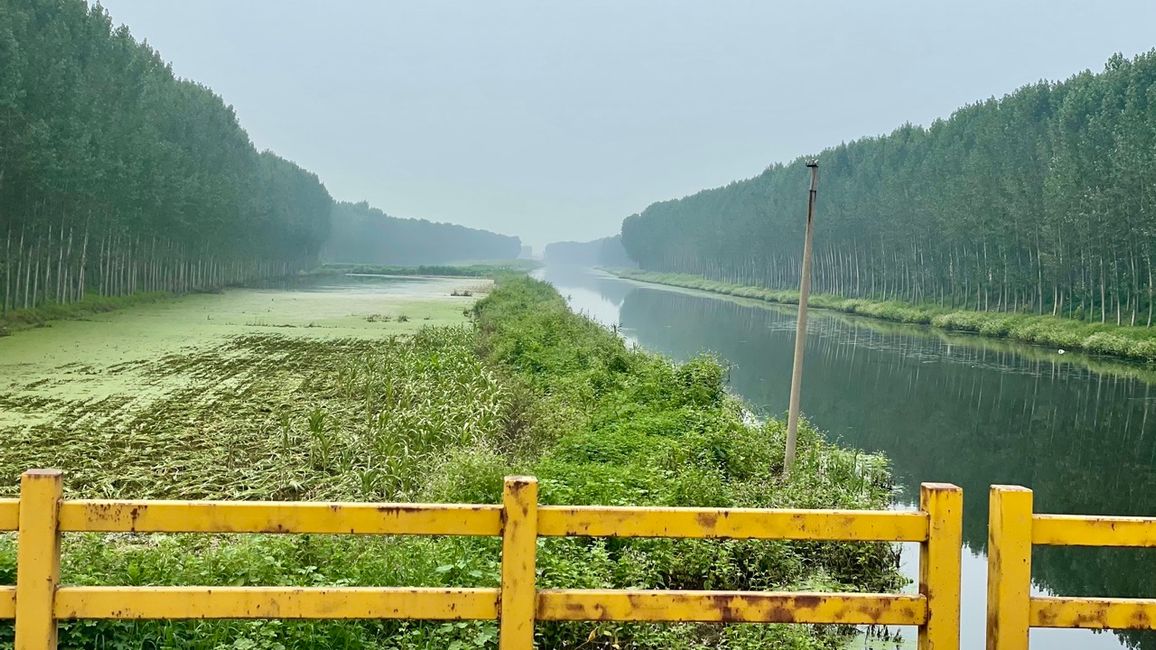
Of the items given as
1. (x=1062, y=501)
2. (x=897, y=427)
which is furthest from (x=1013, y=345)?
(x=1062, y=501)

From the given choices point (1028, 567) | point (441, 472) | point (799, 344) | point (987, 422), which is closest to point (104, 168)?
point (441, 472)

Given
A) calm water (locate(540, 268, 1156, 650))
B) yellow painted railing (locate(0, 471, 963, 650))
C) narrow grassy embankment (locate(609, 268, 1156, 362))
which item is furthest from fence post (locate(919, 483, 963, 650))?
narrow grassy embankment (locate(609, 268, 1156, 362))

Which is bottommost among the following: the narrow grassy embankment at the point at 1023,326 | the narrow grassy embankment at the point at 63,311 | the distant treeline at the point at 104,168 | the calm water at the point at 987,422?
the calm water at the point at 987,422

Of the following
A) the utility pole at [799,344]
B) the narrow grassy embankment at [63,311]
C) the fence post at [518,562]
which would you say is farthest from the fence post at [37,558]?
the narrow grassy embankment at [63,311]

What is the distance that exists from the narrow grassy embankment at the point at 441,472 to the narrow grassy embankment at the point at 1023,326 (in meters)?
21.7

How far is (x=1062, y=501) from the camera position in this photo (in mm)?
12453

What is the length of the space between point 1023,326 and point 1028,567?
39126 mm

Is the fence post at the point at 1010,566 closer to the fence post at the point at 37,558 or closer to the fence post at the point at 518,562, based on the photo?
the fence post at the point at 518,562

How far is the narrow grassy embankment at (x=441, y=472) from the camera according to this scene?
565 cm

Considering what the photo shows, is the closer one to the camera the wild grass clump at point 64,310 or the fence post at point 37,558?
the fence post at point 37,558

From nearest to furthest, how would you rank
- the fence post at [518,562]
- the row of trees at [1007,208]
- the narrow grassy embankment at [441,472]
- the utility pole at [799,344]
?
the fence post at [518,562], the narrow grassy embankment at [441,472], the utility pole at [799,344], the row of trees at [1007,208]

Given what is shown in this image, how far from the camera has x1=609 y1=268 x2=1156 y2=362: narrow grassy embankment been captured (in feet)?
105

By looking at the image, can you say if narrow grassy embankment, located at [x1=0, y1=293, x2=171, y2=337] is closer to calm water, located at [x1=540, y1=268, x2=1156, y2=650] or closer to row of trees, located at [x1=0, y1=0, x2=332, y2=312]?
row of trees, located at [x1=0, y1=0, x2=332, y2=312]

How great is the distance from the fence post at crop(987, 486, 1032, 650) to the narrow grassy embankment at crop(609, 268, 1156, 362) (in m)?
31.3
